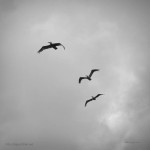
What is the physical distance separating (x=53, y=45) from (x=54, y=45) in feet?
0.77

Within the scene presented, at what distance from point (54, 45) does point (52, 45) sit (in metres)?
0.49

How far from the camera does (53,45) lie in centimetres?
6306

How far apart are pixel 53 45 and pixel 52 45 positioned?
26 centimetres

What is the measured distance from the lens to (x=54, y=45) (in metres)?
63.0

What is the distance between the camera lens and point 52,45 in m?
63.2
